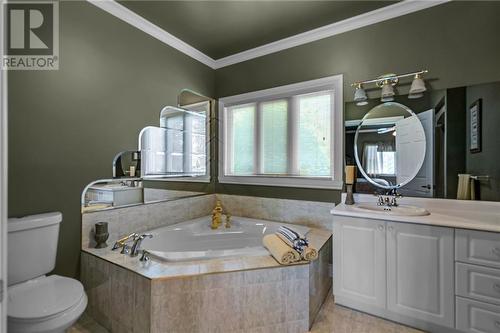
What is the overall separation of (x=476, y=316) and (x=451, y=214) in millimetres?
720

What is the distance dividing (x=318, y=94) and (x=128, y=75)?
6.69 feet

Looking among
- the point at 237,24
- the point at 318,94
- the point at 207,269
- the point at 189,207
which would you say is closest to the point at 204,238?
the point at 189,207

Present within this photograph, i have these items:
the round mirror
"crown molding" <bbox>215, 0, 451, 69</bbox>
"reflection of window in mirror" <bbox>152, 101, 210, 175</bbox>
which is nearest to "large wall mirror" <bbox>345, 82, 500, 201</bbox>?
the round mirror

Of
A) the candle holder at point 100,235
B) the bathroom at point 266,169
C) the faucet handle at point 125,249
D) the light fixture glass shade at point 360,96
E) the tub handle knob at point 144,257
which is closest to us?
the bathroom at point 266,169

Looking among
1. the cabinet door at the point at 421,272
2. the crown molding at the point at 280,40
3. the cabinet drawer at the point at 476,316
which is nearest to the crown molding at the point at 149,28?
the crown molding at the point at 280,40

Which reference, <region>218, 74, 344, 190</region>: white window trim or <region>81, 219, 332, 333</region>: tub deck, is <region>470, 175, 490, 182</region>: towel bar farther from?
<region>81, 219, 332, 333</region>: tub deck

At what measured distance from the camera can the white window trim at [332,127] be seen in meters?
2.55

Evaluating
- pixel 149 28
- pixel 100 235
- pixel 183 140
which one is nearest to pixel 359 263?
pixel 100 235

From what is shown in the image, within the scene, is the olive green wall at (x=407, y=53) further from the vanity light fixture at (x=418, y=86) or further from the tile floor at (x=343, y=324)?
the tile floor at (x=343, y=324)

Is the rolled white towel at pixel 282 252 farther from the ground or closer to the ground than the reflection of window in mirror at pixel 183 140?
closer to the ground

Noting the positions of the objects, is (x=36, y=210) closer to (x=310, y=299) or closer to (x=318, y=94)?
(x=310, y=299)

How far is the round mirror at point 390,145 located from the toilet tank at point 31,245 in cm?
274

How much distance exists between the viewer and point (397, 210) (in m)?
2.11

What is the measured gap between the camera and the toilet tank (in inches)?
59.9
